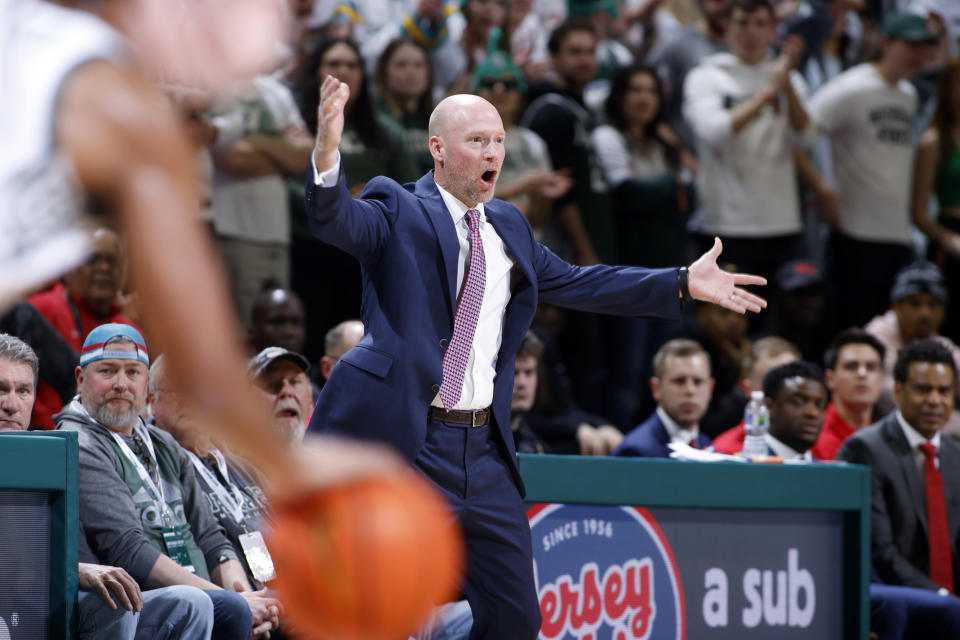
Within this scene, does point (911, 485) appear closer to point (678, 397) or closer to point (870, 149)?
point (678, 397)

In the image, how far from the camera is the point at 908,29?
8797 millimetres

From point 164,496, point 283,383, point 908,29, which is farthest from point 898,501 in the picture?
point 908,29

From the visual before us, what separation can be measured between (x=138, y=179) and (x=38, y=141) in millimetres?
183

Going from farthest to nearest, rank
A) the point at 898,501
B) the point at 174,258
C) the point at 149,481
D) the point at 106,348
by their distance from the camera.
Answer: the point at 898,501 < the point at 106,348 < the point at 149,481 < the point at 174,258

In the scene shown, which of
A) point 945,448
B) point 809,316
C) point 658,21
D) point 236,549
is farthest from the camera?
point 658,21

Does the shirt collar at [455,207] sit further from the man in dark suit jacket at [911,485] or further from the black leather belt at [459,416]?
the man in dark suit jacket at [911,485]

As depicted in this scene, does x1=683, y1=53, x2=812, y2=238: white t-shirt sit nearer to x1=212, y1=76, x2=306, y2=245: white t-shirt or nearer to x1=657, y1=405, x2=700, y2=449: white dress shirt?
x1=657, y1=405, x2=700, y2=449: white dress shirt

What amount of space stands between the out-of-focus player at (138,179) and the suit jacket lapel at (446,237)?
245 cm

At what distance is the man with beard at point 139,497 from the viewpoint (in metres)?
4.54

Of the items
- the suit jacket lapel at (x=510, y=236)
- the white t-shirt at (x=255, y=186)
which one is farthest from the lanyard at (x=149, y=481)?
the white t-shirt at (x=255, y=186)

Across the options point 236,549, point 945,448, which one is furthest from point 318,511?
point 945,448

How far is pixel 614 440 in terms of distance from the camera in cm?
671

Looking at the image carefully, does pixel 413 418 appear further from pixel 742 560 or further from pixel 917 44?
pixel 917 44

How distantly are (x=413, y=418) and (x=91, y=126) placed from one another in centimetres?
252
